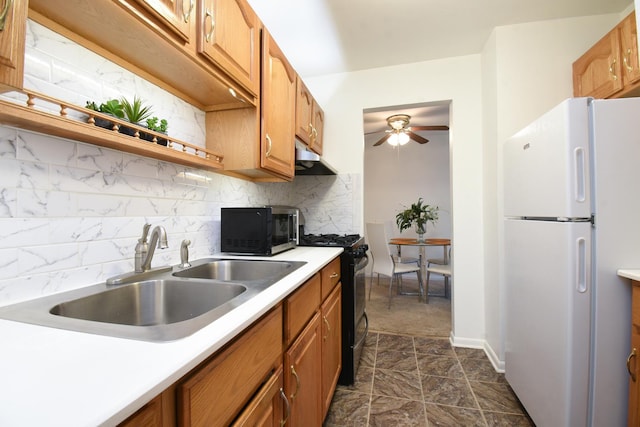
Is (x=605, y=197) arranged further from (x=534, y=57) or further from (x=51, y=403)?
(x=51, y=403)

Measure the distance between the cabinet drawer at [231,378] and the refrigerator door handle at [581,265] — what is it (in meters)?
1.25

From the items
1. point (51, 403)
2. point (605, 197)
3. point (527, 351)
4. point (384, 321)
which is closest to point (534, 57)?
point (605, 197)

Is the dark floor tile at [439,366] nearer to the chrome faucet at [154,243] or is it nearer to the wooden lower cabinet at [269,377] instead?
the wooden lower cabinet at [269,377]

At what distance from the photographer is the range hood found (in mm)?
1884

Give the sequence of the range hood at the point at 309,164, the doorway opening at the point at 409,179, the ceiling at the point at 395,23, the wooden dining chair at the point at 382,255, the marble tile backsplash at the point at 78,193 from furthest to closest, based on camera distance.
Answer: the doorway opening at the point at 409,179
the wooden dining chair at the point at 382,255
the range hood at the point at 309,164
the ceiling at the point at 395,23
the marble tile backsplash at the point at 78,193

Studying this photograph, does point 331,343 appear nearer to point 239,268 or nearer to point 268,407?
point 239,268

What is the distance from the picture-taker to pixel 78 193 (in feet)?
2.91

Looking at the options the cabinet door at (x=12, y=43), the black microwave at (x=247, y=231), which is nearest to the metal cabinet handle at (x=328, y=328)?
the black microwave at (x=247, y=231)

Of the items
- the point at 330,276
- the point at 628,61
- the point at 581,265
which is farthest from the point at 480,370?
the point at 628,61

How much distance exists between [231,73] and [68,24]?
1.73ft

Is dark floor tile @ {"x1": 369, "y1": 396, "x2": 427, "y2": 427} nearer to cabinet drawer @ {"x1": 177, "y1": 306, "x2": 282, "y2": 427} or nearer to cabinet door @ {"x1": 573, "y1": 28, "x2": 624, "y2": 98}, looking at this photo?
cabinet drawer @ {"x1": 177, "y1": 306, "x2": 282, "y2": 427}

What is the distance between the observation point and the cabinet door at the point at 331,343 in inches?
54.2

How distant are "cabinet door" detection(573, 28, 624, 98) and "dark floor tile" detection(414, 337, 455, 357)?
2083 mm

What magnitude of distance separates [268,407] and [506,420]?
1.50 metres
